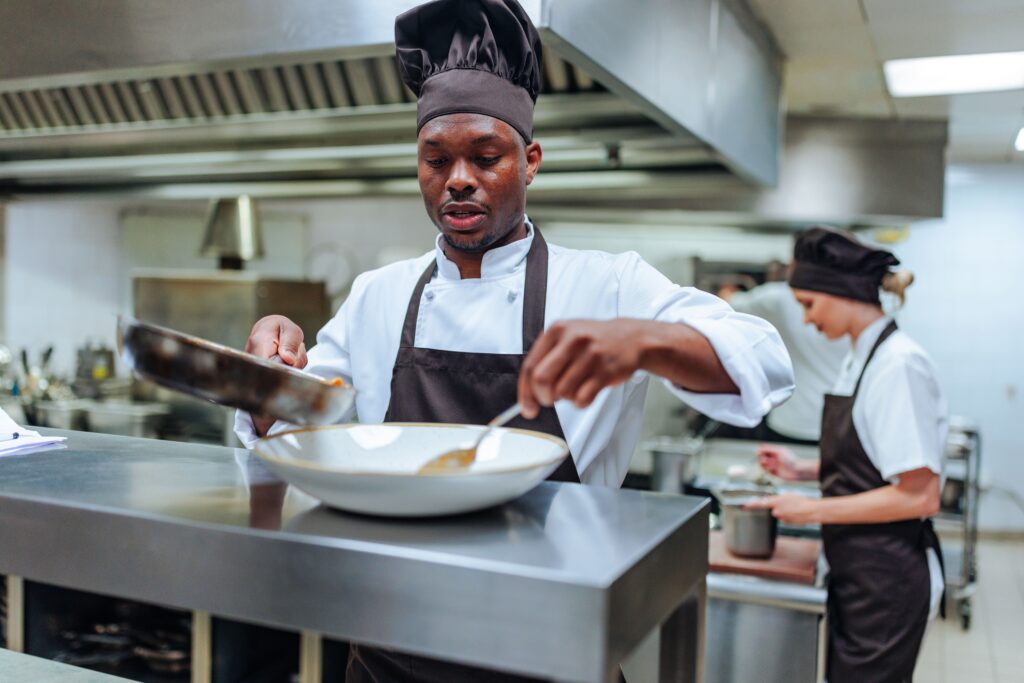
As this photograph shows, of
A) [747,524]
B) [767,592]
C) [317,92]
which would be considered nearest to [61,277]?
[317,92]

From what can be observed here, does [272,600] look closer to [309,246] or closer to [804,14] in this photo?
[804,14]

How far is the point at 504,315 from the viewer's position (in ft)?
4.52

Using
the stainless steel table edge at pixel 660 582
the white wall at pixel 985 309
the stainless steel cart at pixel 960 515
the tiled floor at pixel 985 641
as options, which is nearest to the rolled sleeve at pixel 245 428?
the stainless steel table edge at pixel 660 582

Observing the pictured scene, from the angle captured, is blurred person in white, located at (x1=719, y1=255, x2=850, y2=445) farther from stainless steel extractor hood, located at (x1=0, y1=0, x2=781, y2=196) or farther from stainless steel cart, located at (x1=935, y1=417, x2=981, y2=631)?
stainless steel extractor hood, located at (x1=0, y1=0, x2=781, y2=196)

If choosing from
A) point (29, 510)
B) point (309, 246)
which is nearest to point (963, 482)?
point (309, 246)

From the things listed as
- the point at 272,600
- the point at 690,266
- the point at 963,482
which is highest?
the point at 690,266

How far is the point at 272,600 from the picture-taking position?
76 cm

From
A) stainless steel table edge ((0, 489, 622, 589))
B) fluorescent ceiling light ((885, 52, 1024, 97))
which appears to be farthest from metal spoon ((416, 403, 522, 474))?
fluorescent ceiling light ((885, 52, 1024, 97))

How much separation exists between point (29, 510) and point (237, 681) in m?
0.44

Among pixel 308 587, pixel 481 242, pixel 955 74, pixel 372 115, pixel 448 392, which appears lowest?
pixel 308 587

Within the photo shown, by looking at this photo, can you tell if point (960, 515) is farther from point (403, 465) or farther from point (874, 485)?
point (403, 465)

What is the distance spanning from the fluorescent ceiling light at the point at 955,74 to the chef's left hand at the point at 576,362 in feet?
10.6

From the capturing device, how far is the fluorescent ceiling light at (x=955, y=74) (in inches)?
136

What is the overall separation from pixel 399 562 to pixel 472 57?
0.84m
